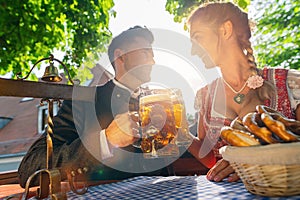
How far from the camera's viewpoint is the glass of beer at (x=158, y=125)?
0.90 metres

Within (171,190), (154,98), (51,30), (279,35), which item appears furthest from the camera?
(279,35)

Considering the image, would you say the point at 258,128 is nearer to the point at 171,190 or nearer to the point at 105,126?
the point at 171,190

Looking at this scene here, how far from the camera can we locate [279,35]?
4473 mm

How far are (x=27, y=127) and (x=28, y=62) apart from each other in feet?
36.2

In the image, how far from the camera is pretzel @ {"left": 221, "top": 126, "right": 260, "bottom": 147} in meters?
0.53

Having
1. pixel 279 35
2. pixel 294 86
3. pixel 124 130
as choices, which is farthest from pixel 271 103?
pixel 279 35

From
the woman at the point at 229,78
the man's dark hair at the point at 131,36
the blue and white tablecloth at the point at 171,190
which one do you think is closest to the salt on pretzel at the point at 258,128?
the blue and white tablecloth at the point at 171,190

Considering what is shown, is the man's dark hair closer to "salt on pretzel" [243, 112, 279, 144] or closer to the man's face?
the man's face

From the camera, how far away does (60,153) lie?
1110 mm

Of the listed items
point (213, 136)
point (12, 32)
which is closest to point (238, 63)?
point (213, 136)

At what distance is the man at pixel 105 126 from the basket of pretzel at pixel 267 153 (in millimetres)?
404

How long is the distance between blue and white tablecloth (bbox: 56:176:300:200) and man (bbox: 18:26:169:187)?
0.09m

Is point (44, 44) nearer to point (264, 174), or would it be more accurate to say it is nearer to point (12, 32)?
point (12, 32)

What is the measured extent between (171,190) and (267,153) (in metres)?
0.31
